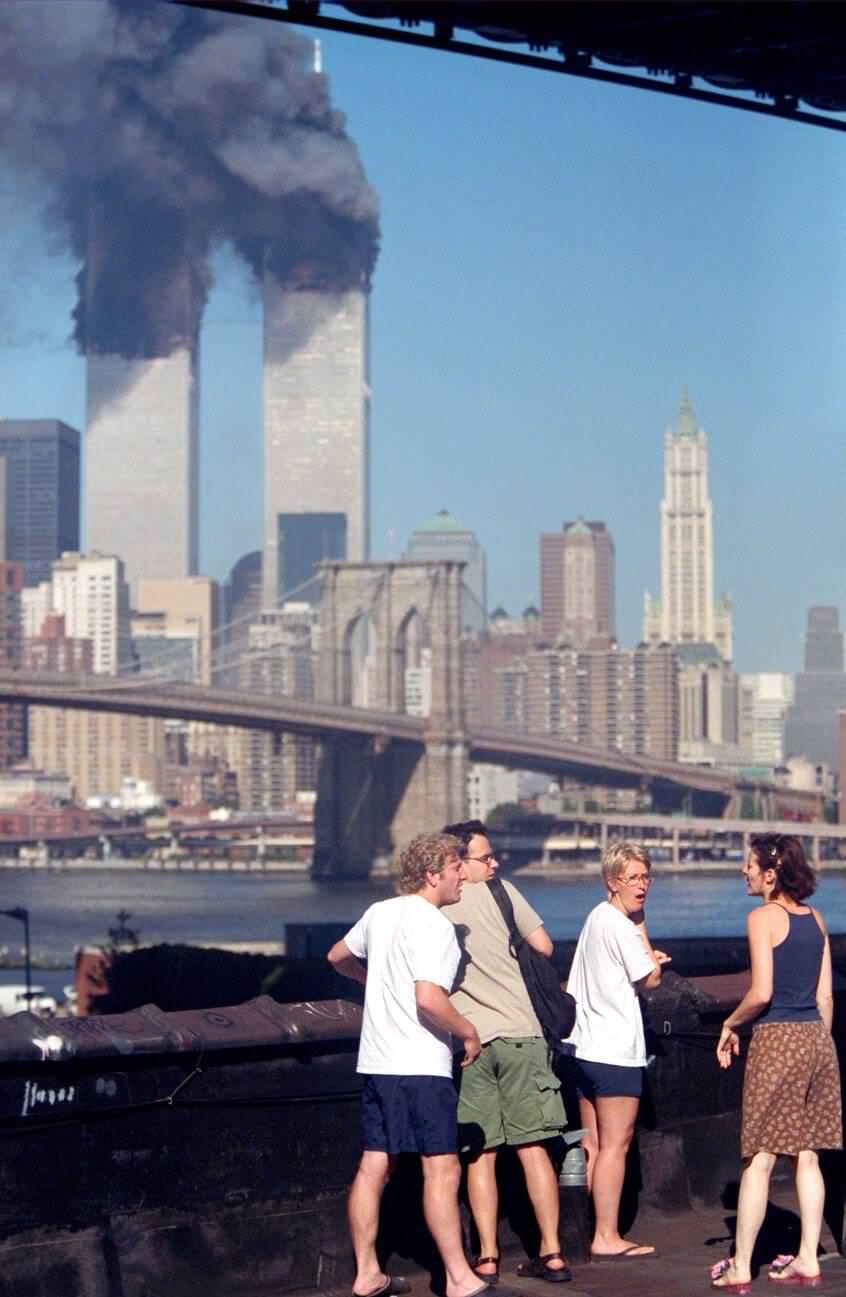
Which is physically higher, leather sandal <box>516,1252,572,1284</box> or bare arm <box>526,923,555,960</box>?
bare arm <box>526,923,555,960</box>

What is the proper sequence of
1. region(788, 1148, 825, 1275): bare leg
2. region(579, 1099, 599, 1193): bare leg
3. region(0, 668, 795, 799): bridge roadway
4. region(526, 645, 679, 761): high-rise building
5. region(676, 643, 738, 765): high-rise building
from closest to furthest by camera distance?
region(788, 1148, 825, 1275): bare leg
region(579, 1099, 599, 1193): bare leg
region(0, 668, 795, 799): bridge roadway
region(526, 645, 679, 761): high-rise building
region(676, 643, 738, 765): high-rise building

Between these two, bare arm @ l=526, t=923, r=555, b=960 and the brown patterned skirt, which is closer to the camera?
the brown patterned skirt

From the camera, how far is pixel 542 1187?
5.44 m

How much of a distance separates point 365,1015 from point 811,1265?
4.19 ft

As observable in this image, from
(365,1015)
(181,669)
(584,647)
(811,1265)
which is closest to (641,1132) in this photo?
(811,1265)

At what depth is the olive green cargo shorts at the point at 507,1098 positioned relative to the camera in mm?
5402

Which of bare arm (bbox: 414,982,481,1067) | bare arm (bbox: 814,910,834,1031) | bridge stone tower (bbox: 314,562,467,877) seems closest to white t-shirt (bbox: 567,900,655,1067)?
bare arm (bbox: 814,910,834,1031)

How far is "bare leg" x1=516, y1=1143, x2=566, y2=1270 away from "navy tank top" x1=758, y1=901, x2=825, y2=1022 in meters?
0.66

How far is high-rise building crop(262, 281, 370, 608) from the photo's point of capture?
17588cm

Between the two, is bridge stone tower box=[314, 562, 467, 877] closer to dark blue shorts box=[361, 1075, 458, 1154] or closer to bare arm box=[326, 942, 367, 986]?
bare arm box=[326, 942, 367, 986]

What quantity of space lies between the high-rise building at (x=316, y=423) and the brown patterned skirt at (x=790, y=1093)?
167904mm

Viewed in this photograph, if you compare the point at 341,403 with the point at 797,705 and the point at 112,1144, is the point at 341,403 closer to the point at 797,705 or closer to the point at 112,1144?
the point at 797,705

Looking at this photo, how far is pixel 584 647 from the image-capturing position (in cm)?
15112

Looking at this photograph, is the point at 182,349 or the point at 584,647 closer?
the point at 584,647
